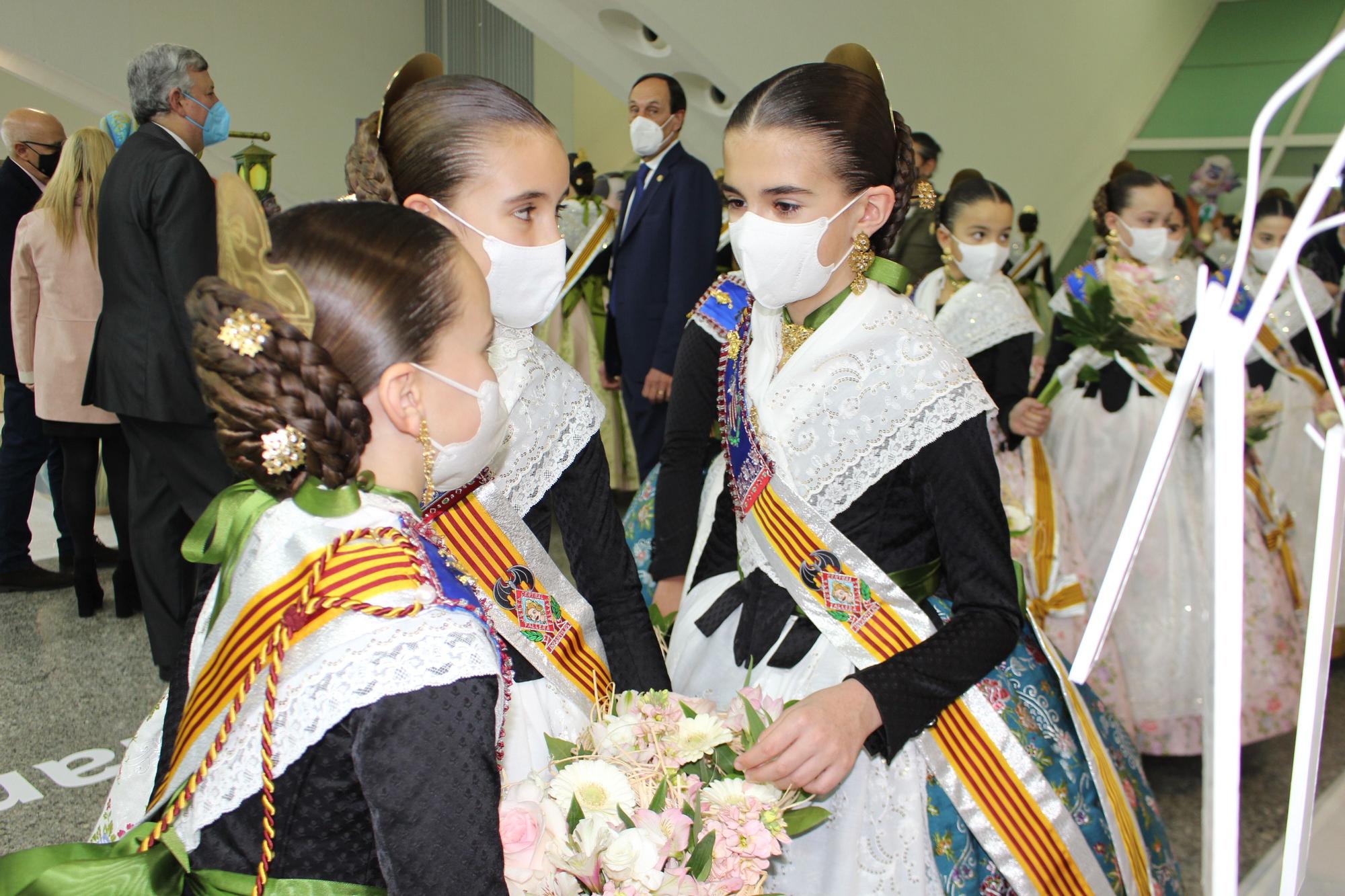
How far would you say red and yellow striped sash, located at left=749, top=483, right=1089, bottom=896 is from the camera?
1.21 m

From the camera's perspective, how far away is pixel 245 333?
75cm

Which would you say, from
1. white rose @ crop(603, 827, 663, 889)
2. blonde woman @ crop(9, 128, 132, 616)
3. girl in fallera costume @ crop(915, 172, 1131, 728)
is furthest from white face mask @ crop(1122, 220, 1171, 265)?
blonde woman @ crop(9, 128, 132, 616)

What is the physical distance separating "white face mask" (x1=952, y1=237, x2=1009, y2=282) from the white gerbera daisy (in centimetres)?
228

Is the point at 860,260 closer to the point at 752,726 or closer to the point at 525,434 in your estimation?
the point at 525,434

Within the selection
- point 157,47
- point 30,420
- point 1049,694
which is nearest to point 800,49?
point 157,47

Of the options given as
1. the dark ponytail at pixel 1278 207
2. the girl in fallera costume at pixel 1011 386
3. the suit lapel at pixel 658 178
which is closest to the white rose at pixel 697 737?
the girl in fallera costume at pixel 1011 386

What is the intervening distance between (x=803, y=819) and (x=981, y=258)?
7.15 feet

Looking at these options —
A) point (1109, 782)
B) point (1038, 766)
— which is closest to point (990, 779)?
point (1038, 766)

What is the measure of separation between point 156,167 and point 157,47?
1.37ft

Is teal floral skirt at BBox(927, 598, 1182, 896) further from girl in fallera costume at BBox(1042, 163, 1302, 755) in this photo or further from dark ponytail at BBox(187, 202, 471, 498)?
girl in fallera costume at BBox(1042, 163, 1302, 755)

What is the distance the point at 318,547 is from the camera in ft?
2.67

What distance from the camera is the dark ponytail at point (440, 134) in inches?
Result: 45.9

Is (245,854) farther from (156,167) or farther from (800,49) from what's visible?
(800,49)

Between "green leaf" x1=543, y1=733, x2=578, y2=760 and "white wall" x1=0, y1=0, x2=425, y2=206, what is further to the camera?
"white wall" x1=0, y1=0, x2=425, y2=206
